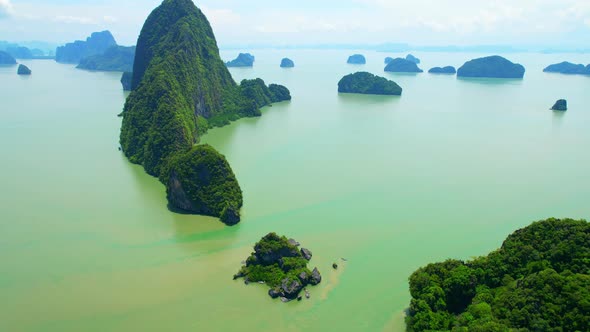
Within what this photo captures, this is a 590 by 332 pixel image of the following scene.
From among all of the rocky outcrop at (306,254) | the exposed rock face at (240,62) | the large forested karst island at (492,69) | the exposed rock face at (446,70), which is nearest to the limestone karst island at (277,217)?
the rocky outcrop at (306,254)

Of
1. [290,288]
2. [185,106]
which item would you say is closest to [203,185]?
[290,288]

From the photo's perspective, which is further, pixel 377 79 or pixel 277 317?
pixel 377 79

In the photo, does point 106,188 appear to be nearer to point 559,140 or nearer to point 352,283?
point 352,283

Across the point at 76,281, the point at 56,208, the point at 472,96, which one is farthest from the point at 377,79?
the point at 76,281

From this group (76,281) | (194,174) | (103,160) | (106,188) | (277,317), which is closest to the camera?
(277,317)

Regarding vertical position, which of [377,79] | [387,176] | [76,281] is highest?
[377,79]

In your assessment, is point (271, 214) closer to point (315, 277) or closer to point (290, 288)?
point (315, 277)
